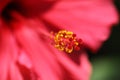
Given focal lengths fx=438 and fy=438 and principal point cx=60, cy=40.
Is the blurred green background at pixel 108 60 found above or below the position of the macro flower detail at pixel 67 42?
above

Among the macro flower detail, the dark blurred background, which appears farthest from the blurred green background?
the macro flower detail

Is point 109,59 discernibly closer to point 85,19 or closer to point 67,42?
point 85,19

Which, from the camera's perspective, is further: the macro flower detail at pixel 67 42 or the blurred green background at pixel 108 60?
the blurred green background at pixel 108 60

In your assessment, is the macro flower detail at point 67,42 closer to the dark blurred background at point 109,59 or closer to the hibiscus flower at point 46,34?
the hibiscus flower at point 46,34

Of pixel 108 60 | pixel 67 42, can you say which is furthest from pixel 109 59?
pixel 67 42

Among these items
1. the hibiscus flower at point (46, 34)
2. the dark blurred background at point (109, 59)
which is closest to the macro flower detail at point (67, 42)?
the hibiscus flower at point (46, 34)

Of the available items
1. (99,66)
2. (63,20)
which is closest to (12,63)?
(63,20)

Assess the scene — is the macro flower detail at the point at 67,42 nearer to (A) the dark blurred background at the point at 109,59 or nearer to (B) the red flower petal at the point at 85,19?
(B) the red flower petal at the point at 85,19
